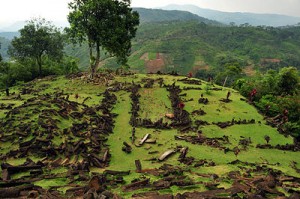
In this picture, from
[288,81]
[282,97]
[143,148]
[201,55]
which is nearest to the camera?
[143,148]

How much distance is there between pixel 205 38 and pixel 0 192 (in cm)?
19966

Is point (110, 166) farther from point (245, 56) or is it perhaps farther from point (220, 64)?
point (245, 56)

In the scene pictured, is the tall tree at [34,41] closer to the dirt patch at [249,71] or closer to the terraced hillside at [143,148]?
the terraced hillside at [143,148]

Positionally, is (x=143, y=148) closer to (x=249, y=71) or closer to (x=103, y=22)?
(x=103, y=22)

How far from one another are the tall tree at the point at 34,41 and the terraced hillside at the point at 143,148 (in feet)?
54.5

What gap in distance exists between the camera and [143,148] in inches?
773

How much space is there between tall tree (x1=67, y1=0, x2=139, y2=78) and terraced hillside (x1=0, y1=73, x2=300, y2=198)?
258 inches

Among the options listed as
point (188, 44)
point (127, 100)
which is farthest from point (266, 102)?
point (188, 44)

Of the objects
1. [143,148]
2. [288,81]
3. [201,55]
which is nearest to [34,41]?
[143,148]

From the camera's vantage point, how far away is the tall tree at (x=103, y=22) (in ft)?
114

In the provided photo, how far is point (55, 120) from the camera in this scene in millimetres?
20594

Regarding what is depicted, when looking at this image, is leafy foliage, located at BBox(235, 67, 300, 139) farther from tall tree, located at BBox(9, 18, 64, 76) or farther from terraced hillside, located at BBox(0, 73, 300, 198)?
tall tree, located at BBox(9, 18, 64, 76)

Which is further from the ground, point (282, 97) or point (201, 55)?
point (282, 97)

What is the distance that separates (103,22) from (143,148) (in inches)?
858
